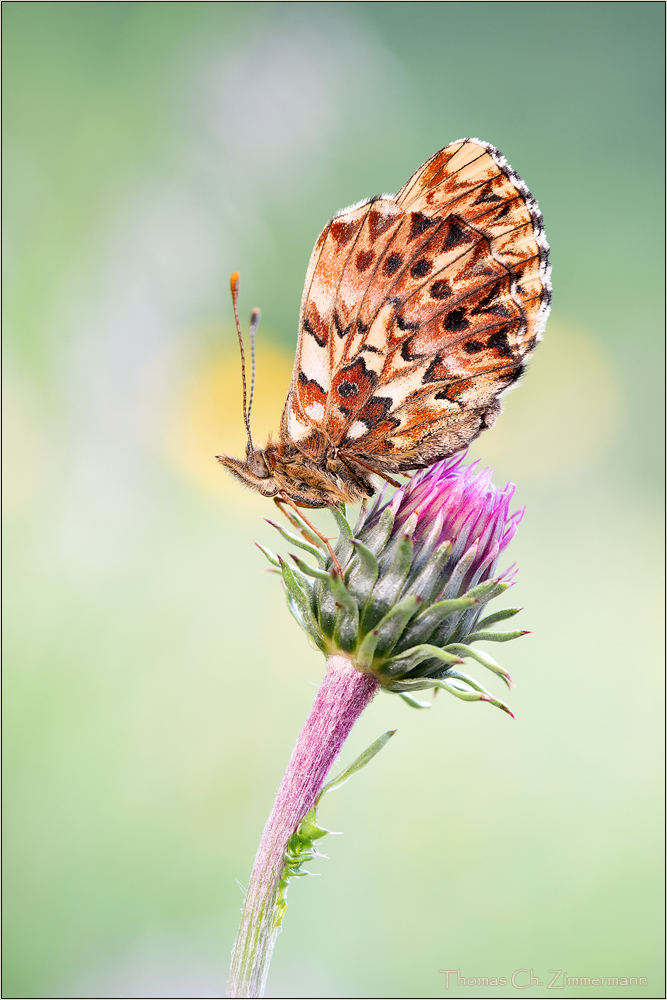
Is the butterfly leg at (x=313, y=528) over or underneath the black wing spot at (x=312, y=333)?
underneath

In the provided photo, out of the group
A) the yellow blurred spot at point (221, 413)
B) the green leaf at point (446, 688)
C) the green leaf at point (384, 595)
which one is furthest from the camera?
the yellow blurred spot at point (221, 413)

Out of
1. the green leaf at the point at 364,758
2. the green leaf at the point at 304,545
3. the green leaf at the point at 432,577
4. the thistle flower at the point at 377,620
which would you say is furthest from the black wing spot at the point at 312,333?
the green leaf at the point at 364,758

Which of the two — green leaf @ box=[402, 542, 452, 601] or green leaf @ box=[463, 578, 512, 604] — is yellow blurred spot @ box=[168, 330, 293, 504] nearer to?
green leaf @ box=[402, 542, 452, 601]

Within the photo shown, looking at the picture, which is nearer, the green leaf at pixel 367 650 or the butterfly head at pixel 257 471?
the green leaf at pixel 367 650

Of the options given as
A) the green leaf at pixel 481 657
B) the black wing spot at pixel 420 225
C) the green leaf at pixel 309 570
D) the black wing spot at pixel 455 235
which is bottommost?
the green leaf at pixel 481 657

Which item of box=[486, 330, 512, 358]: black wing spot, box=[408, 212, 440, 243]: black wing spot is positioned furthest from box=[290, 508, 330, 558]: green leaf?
box=[408, 212, 440, 243]: black wing spot

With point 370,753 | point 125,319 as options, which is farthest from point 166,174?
point 370,753

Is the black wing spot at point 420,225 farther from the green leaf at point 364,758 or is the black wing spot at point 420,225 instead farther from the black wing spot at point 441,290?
the green leaf at point 364,758
